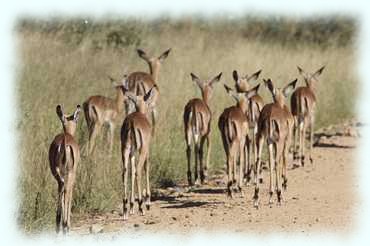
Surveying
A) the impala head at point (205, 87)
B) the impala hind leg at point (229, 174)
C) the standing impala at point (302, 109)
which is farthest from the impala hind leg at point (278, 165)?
the standing impala at point (302, 109)

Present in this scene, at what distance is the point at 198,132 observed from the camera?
12.8 metres

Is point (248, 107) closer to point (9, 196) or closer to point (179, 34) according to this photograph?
point (9, 196)

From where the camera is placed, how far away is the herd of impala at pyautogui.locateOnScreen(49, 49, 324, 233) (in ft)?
30.2

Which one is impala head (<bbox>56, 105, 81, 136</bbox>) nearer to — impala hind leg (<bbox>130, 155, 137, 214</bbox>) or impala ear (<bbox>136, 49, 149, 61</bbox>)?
impala hind leg (<bbox>130, 155, 137, 214</bbox>)

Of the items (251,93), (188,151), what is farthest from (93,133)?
(251,93)

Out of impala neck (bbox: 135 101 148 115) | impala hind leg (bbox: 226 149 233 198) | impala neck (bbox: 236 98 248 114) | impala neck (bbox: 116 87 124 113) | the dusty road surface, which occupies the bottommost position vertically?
the dusty road surface

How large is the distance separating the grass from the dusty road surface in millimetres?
502

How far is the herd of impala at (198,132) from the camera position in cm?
922

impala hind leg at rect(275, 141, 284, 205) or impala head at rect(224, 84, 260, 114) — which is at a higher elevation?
impala head at rect(224, 84, 260, 114)

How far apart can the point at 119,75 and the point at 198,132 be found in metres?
5.25

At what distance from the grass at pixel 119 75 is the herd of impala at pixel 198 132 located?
41 cm

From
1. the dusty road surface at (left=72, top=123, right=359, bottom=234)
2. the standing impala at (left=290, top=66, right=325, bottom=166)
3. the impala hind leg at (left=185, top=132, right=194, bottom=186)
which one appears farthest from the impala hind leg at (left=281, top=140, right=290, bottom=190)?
the standing impala at (left=290, top=66, right=325, bottom=166)

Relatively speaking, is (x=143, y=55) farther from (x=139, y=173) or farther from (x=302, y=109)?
(x=139, y=173)

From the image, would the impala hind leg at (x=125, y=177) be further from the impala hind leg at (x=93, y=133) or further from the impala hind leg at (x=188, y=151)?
the impala hind leg at (x=188, y=151)
